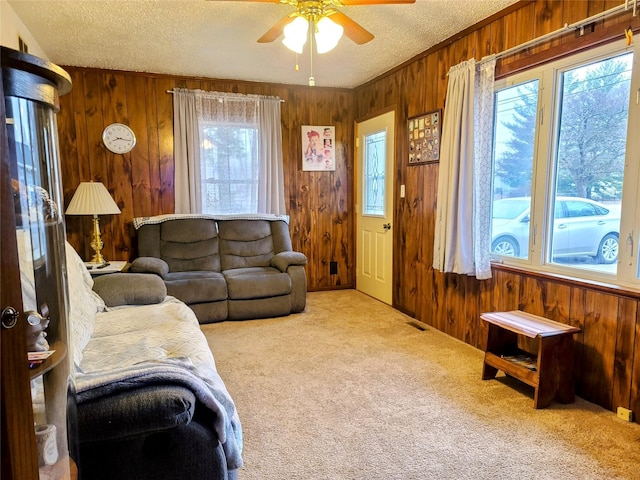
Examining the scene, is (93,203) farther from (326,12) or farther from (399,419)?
(399,419)

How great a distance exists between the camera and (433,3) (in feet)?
8.86

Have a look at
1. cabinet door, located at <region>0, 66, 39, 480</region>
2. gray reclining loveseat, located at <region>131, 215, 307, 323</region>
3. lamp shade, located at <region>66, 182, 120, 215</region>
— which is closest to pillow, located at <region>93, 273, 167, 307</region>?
gray reclining loveseat, located at <region>131, 215, 307, 323</region>

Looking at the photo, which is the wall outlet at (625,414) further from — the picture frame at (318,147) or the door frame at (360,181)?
the picture frame at (318,147)

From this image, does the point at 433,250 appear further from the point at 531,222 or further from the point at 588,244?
the point at 588,244

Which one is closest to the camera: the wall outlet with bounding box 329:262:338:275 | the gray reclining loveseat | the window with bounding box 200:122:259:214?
the gray reclining loveseat

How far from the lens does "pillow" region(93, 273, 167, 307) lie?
275 cm

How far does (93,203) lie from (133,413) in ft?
10.4

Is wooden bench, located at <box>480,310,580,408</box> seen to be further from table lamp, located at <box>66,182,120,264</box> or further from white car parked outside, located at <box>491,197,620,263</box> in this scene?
table lamp, located at <box>66,182,120,264</box>

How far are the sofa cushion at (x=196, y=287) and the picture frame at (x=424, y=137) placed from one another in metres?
2.22

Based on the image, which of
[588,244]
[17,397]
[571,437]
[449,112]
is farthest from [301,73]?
[17,397]

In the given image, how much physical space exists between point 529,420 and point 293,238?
11.0 ft

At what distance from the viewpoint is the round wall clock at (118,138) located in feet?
13.9

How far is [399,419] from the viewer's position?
219 centimetres

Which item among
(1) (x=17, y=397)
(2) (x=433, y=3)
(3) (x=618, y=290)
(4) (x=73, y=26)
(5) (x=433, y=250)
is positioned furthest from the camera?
(5) (x=433, y=250)
